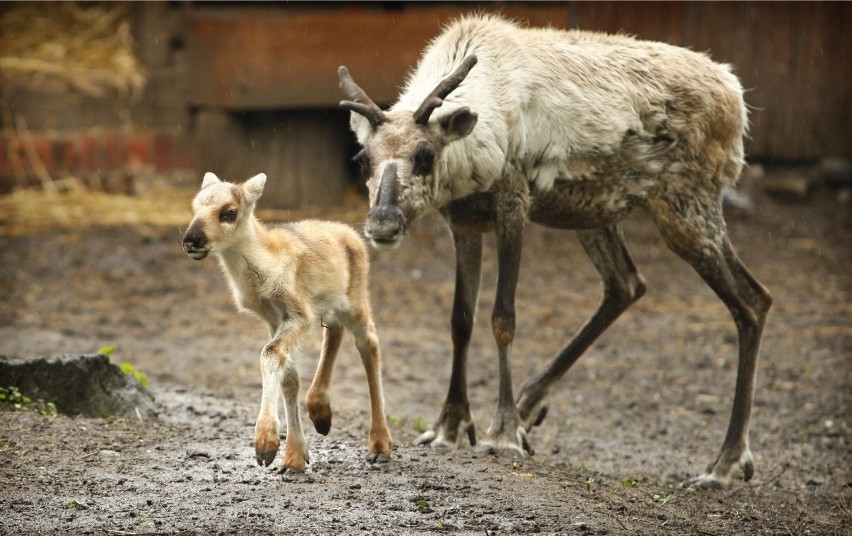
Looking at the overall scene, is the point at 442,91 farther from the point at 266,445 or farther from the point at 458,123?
the point at 266,445

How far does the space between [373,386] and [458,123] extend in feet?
4.33

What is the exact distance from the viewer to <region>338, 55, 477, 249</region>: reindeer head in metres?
5.47

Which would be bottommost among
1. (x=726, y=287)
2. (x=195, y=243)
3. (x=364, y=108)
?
(x=726, y=287)

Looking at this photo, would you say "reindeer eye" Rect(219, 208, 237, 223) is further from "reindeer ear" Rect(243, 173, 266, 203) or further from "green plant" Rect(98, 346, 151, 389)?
"green plant" Rect(98, 346, 151, 389)

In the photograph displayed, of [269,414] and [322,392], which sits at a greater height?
[269,414]

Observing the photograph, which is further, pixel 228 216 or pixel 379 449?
pixel 379 449

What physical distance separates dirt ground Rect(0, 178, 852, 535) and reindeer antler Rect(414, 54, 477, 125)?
1635 millimetres

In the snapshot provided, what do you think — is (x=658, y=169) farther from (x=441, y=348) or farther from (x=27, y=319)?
(x=27, y=319)

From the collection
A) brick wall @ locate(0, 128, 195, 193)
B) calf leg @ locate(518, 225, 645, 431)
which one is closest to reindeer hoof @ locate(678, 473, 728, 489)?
calf leg @ locate(518, 225, 645, 431)

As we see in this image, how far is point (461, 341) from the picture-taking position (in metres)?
6.43

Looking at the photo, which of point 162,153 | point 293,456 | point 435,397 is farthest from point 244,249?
point 162,153

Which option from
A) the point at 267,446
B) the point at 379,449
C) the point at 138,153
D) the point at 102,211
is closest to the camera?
the point at 267,446

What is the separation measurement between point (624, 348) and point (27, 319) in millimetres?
4848

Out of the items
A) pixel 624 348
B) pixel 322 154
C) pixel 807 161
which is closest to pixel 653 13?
pixel 807 161
